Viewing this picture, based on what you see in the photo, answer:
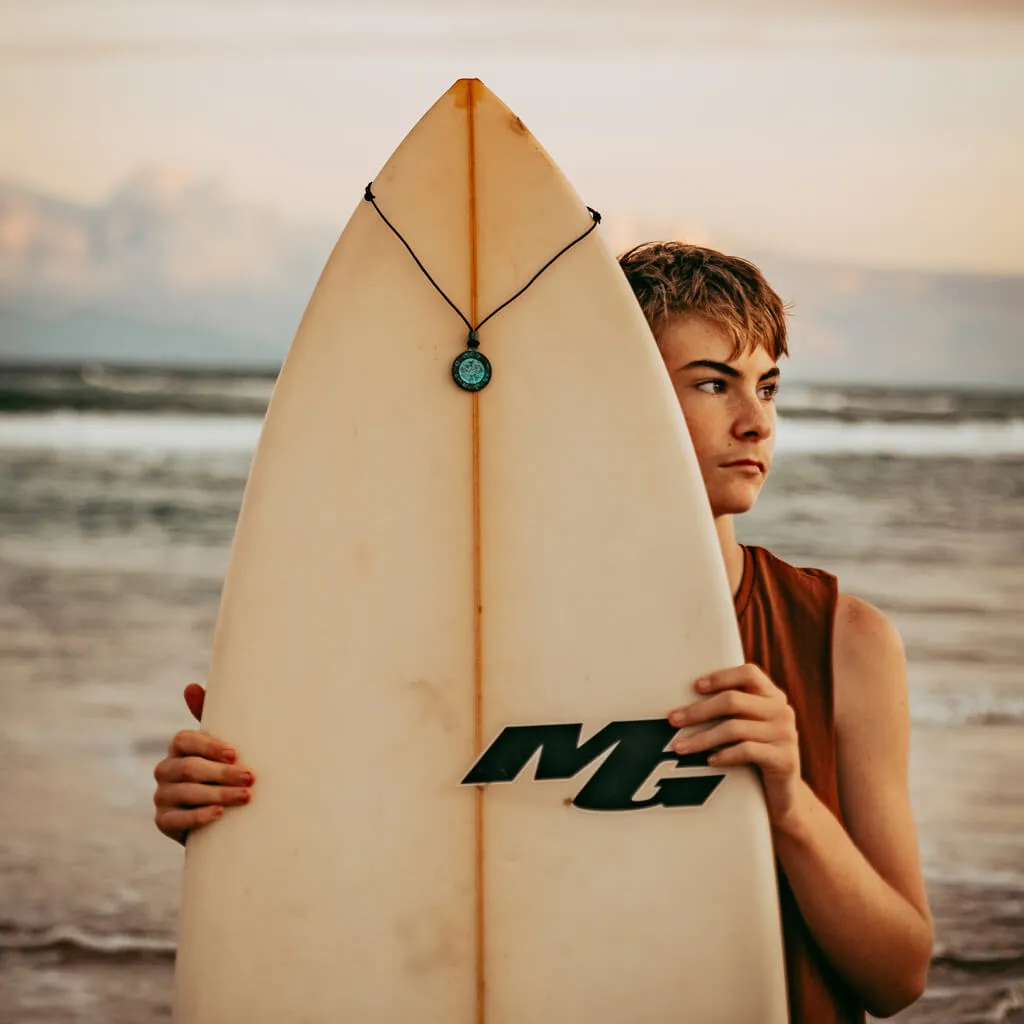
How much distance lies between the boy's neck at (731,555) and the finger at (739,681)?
7.8 inches

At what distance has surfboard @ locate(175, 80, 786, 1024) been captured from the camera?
160 cm

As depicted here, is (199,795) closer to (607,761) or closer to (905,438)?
(607,761)

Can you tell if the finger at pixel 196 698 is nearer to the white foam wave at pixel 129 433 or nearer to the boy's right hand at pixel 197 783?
the boy's right hand at pixel 197 783

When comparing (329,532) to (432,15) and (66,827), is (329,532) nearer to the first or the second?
(66,827)

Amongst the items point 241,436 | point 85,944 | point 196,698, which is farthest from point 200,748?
point 241,436

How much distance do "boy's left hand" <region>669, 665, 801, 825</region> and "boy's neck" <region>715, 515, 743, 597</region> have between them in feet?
0.74

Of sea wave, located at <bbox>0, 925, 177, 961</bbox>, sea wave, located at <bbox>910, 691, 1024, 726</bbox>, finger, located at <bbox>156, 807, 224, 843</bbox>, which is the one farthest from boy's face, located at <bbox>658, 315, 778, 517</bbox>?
sea wave, located at <bbox>910, 691, 1024, 726</bbox>

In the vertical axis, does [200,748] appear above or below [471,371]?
below

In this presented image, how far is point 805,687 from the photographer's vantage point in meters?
1.62

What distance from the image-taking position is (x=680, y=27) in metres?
8.91

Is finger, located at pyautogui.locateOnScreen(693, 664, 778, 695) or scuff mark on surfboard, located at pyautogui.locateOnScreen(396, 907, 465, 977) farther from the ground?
finger, located at pyautogui.locateOnScreen(693, 664, 778, 695)

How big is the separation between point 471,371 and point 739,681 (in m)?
0.53

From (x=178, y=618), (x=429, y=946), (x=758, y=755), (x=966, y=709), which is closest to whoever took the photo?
(x=758, y=755)

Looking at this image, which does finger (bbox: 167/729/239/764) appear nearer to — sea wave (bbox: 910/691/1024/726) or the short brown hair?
the short brown hair
